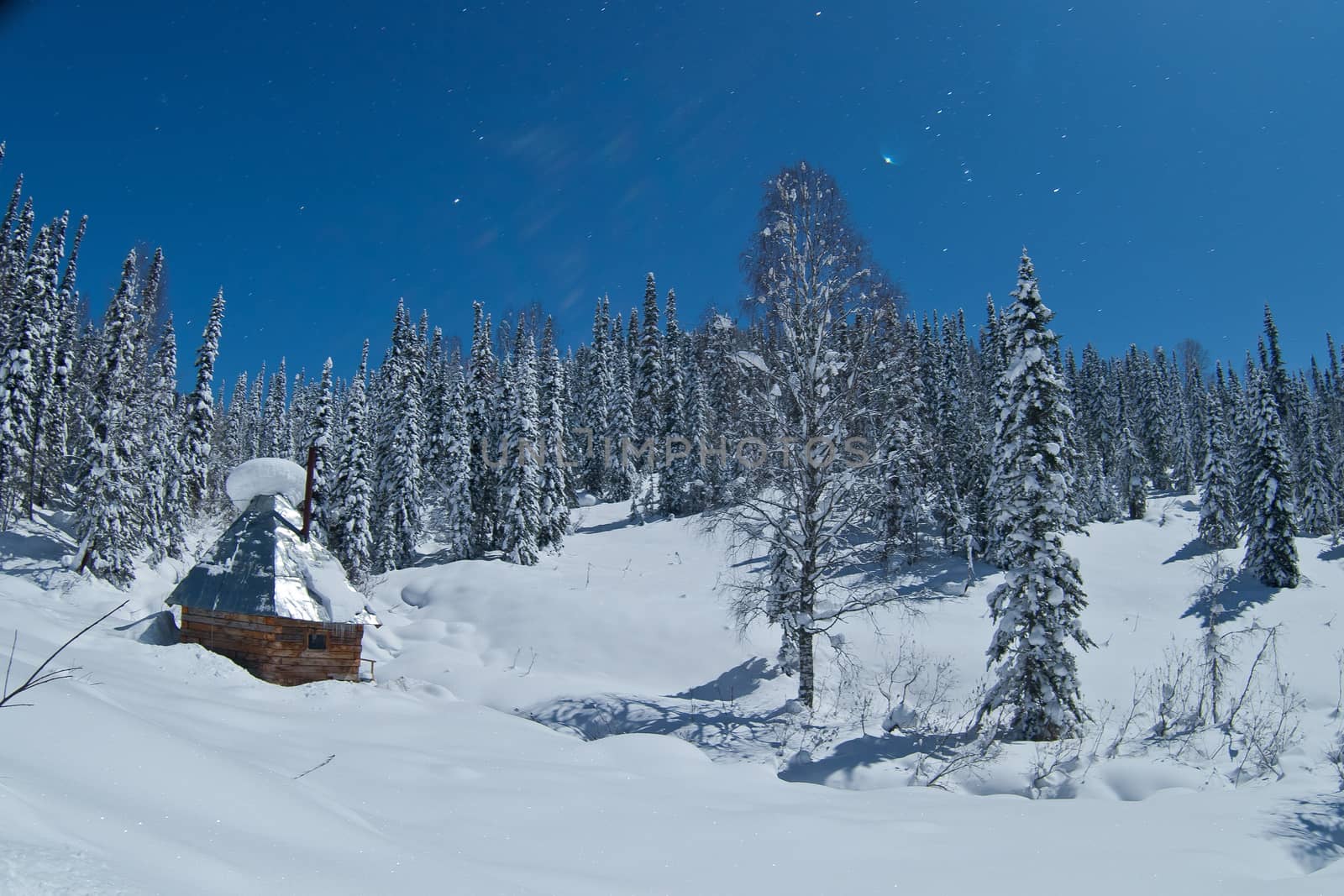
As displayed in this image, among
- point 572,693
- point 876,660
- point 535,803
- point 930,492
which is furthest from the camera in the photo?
point 930,492

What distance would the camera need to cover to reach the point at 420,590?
25797 mm

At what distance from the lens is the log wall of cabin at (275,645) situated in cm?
1661

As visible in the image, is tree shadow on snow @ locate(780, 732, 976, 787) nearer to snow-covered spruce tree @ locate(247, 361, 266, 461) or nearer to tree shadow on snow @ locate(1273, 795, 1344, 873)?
tree shadow on snow @ locate(1273, 795, 1344, 873)

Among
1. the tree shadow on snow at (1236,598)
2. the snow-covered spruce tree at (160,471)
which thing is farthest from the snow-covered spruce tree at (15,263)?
the tree shadow on snow at (1236,598)

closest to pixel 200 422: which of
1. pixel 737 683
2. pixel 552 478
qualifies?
pixel 552 478

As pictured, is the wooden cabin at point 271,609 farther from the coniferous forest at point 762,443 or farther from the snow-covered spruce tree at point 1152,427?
the snow-covered spruce tree at point 1152,427

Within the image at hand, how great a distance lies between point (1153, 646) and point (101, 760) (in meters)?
30.7

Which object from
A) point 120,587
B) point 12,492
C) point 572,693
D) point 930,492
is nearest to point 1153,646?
point 930,492

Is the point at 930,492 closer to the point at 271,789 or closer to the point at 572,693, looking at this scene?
the point at 572,693

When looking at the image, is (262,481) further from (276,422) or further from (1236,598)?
(276,422)

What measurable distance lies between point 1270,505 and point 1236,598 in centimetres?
498

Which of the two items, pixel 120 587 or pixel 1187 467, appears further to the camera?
pixel 1187 467

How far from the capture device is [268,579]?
17.3 metres

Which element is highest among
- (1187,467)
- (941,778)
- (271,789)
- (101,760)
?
(1187,467)
